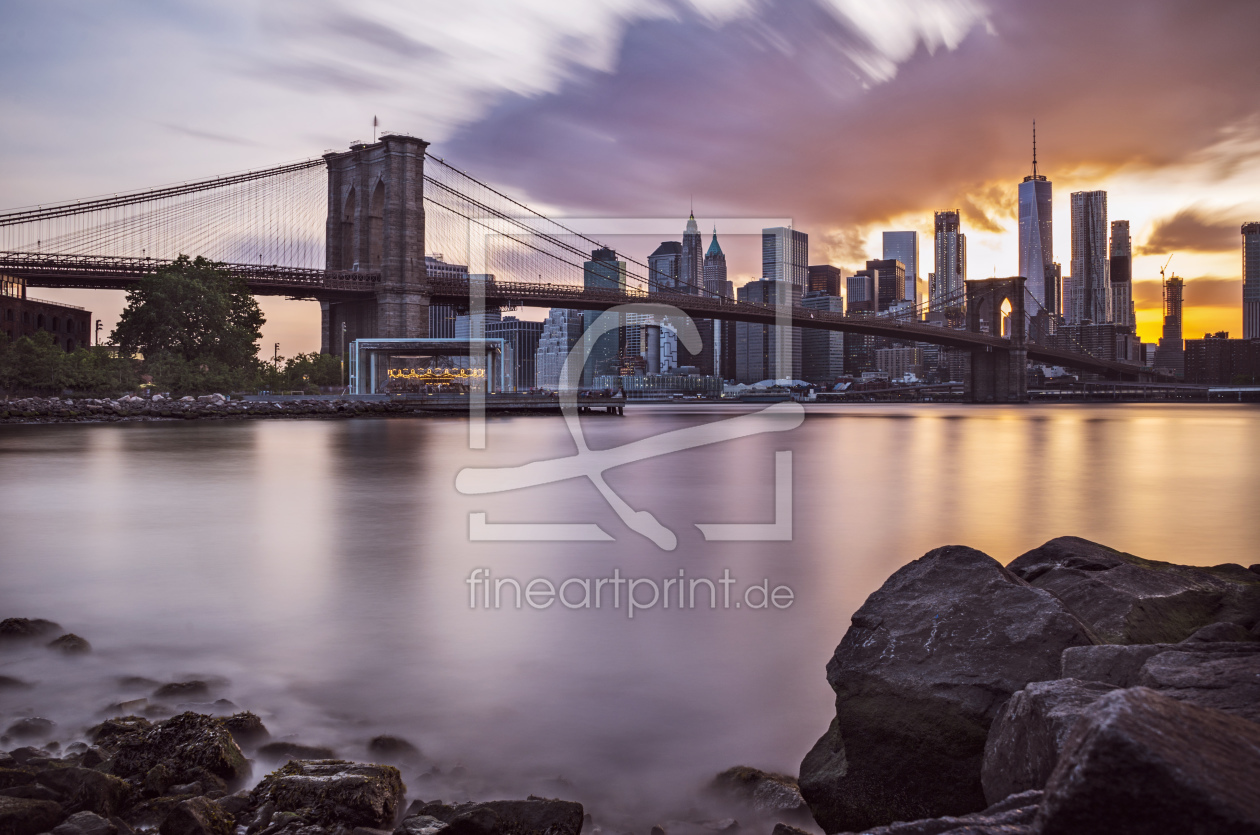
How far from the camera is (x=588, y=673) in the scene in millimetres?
5027

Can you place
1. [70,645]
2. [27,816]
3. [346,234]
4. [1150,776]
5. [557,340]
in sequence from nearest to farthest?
[1150,776] < [27,816] < [70,645] < [346,234] < [557,340]

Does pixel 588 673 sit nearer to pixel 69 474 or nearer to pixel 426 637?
pixel 426 637

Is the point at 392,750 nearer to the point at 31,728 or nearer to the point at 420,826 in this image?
the point at 420,826

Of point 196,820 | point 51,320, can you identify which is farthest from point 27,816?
point 51,320

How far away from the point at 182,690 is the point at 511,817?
8.70ft

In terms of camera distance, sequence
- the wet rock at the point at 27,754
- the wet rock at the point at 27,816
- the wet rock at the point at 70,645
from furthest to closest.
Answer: the wet rock at the point at 70,645, the wet rock at the point at 27,754, the wet rock at the point at 27,816

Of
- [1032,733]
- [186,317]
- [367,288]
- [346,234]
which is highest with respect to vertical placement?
[346,234]

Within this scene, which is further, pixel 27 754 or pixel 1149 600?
pixel 1149 600

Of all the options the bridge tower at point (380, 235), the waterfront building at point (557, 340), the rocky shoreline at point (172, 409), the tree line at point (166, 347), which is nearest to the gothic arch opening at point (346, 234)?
the bridge tower at point (380, 235)

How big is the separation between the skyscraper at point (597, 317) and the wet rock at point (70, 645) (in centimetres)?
4396

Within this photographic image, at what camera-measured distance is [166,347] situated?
162 ft

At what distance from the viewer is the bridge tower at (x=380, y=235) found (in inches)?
2264

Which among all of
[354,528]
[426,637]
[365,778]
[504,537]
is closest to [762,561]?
[504,537]

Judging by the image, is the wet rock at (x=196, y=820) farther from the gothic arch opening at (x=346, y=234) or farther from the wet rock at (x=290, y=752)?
the gothic arch opening at (x=346, y=234)
